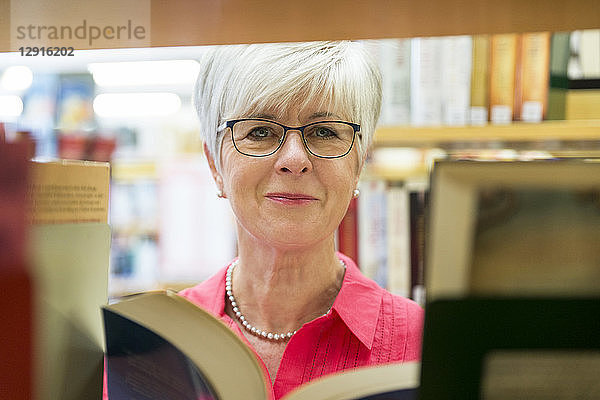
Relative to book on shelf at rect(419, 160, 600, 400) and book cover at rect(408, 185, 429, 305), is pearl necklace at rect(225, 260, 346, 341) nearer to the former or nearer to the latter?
book on shelf at rect(419, 160, 600, 400)

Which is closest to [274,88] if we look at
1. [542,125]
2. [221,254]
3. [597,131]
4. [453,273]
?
[453,273]

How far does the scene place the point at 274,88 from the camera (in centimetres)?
67

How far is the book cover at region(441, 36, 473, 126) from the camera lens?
4.32 feet

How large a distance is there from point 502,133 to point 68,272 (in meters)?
1.04

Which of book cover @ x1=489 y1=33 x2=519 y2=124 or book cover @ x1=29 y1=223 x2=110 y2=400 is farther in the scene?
book cover @ x1=489 y1=33 x2=519 y2=124

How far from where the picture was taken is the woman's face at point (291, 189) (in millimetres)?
680

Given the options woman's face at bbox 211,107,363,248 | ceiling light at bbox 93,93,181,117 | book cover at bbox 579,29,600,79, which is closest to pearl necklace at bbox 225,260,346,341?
woman's face at bbox 211,107,363,248

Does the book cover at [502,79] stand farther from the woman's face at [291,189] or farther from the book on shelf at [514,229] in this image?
the book on shelf at [514,229]

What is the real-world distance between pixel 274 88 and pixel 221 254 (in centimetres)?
130

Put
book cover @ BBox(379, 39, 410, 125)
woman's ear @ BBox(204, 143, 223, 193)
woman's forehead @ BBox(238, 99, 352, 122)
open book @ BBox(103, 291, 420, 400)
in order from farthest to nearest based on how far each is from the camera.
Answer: book cover @ BBox(379, 39, 410, 125)
woman's ear @ BBox(204, 143, 223, 193)
woman's forehead @ BBox(238, 99, 352, 122)
open book @ BBox(103, 291, 420, 400)

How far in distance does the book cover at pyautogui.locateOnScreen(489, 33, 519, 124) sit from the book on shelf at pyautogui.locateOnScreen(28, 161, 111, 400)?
99 centimetres

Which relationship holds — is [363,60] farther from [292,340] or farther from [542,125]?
[542,125]

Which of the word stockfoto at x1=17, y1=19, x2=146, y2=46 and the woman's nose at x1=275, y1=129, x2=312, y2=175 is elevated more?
the word stockfoto at x1=17, y1=19, x2=146, y2=46

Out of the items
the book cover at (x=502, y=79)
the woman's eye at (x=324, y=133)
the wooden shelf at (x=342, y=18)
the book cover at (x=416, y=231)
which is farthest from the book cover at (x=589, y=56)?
the wooden shelf at (x=342, y=18)
